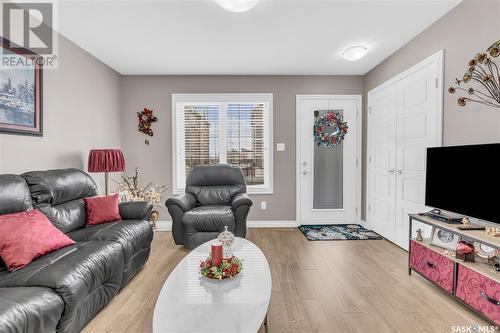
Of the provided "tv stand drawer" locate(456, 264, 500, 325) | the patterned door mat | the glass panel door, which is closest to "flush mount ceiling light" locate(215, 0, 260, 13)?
"tv stand drawer" locate(456, 264, 500, 325)

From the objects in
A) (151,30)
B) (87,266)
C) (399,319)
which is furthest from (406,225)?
(151,30)

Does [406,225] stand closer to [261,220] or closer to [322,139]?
[322,139]

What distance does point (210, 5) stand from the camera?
94.7 inches

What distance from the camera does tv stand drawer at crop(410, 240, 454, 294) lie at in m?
2.14

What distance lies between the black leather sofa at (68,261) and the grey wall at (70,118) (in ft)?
1.09

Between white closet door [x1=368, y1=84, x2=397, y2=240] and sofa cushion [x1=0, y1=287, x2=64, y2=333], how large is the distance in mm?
3665

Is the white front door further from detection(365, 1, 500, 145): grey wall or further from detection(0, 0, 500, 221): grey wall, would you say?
detection(365, 1, 500, 145): grey wall

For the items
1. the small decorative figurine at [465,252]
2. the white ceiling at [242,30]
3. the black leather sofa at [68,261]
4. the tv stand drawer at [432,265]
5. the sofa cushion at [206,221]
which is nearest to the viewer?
the black leather sofa at [68,261]

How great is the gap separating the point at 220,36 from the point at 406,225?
3201mm

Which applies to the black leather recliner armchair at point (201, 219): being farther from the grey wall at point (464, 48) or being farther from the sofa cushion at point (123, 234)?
the grey wall at point (464, 48)

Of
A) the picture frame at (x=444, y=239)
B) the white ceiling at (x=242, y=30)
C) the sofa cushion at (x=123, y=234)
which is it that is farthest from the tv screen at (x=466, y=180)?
the sofa cushion at (x=123, y=234)

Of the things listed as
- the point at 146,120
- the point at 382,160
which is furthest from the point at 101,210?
the point at 382,160

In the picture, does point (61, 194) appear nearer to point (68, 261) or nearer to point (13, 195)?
point (13, 195)

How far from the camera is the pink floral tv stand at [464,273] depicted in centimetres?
177
